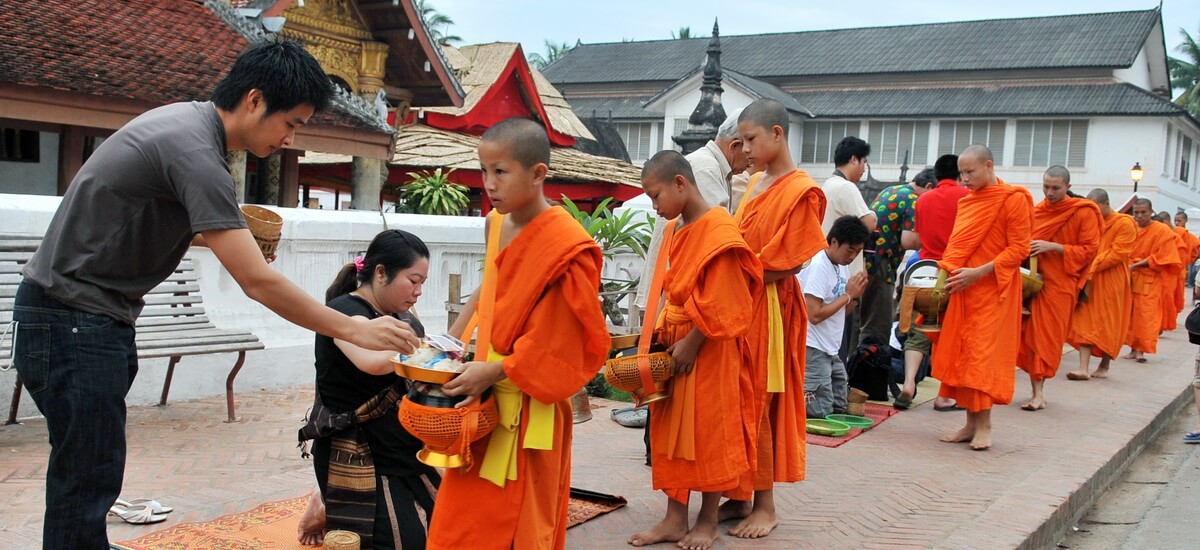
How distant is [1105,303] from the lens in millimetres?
10328

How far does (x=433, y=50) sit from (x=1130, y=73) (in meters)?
28.3

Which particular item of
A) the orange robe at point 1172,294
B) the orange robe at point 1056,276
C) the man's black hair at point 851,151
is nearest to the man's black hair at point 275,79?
the man's black hair at point 851,151

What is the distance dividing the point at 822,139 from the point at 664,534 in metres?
33.3

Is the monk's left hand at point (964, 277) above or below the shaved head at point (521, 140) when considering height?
below

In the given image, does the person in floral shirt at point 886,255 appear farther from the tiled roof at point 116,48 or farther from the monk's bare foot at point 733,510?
the tiled roof at point 116,48

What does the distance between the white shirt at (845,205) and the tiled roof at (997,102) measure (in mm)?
27382

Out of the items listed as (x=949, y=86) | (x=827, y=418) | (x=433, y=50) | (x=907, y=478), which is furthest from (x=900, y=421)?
(x=949, y=86)

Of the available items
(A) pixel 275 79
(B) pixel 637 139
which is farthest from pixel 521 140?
(B) pixel 637 139

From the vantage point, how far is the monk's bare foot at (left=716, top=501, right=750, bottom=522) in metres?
4.76

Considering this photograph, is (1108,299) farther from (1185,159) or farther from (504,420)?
(1185,159)

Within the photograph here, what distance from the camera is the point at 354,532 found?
381 cm

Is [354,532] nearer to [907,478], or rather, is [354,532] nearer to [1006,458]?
[907,478]

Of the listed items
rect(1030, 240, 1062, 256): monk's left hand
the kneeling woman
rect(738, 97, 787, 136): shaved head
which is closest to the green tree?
rect(1030, 240, 1062, 256): monk's left hand

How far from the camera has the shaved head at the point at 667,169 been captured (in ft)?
13.7
